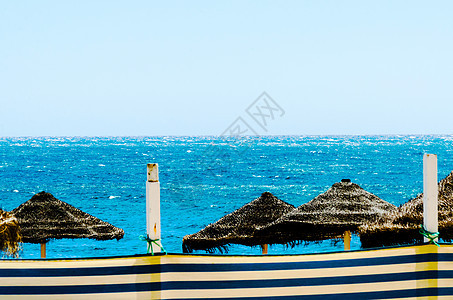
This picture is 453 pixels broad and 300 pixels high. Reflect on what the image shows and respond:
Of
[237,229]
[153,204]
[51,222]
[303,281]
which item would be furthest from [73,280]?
[51,222]

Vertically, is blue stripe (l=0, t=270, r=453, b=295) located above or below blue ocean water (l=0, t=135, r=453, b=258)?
above

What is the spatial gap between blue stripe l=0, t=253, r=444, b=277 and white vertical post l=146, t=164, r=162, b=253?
0.51 feet

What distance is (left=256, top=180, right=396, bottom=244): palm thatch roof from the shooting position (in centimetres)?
793

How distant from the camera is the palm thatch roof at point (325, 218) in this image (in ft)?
26.0

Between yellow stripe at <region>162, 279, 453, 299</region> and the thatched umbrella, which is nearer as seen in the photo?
yellow stripe at <region>162, 279, 453, 299</region>

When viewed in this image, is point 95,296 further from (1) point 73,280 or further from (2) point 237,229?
(2) point 237,229

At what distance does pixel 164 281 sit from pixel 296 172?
158 feet

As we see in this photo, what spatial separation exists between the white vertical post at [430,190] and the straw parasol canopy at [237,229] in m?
5.00

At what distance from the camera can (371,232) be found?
22.3ft

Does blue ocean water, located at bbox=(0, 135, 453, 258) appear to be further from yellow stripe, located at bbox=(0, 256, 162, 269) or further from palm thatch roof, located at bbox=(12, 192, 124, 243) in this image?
yellow stripe, located at bbox=(0, 256, 162, 269)

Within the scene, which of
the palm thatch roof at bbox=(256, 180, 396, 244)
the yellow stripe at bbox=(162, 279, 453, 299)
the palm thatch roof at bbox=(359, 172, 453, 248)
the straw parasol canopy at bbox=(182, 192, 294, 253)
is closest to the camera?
the yellow stripe at bbox=(162, 279, 453, 299)

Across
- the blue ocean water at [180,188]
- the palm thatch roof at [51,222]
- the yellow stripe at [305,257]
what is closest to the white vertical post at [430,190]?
the yellow stripe at [305,257]

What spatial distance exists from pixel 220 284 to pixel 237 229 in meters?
5.12

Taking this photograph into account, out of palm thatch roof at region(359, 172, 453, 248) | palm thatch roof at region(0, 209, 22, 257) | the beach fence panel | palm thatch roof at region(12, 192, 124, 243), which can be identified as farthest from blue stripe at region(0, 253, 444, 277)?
palm thatch roof at region(12, 192, 124, 243)
